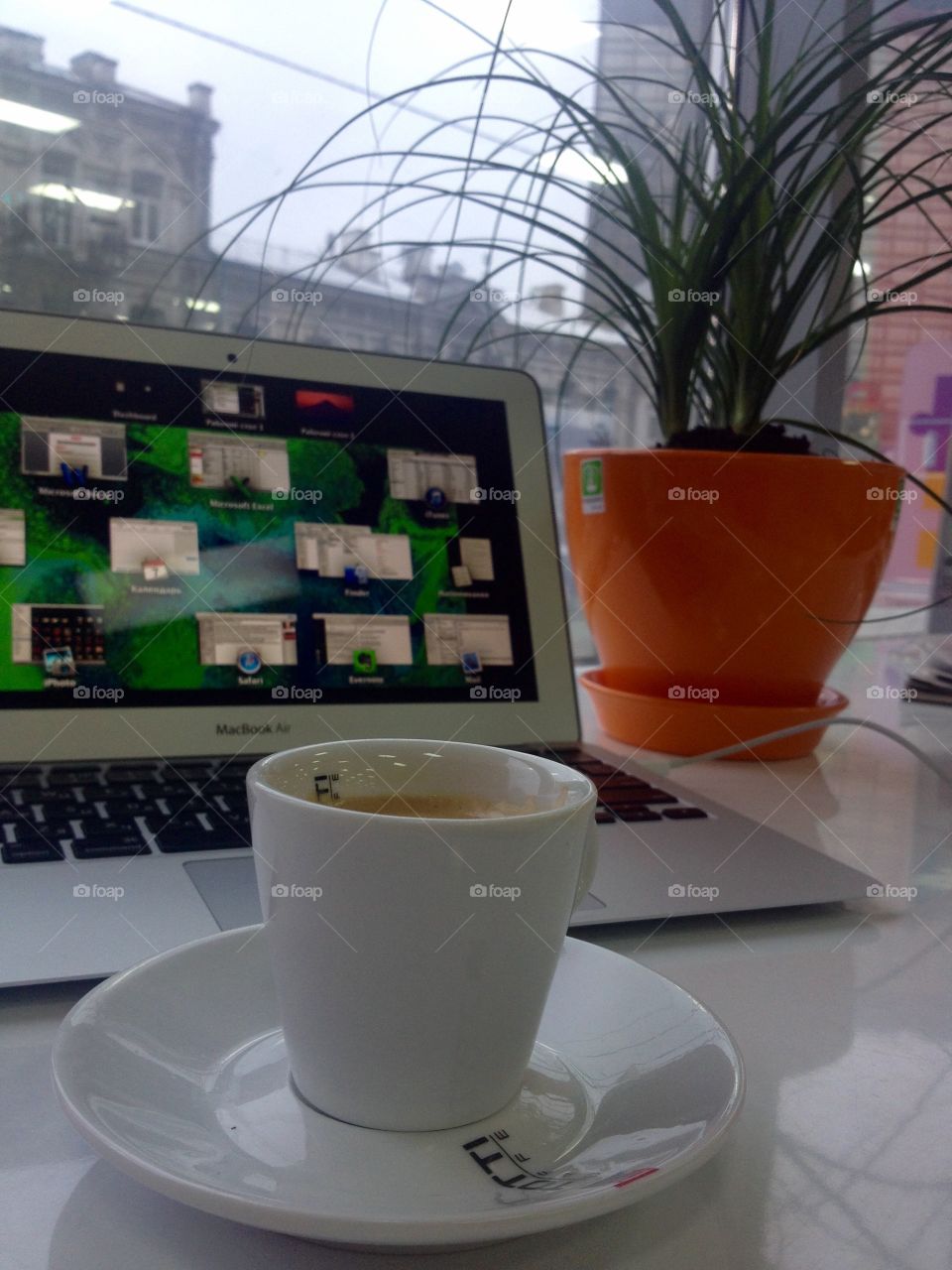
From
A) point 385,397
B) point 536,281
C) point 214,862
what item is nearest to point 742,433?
point 385,397

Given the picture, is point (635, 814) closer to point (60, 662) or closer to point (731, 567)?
point (731, 567)

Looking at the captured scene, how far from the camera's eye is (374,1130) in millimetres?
287

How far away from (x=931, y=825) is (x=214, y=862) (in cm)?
47

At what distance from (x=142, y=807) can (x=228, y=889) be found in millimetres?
115

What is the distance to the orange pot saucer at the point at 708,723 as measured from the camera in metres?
0.80

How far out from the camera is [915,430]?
184 centimetres

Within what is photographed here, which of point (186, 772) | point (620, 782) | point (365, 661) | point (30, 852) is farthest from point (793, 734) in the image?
point (30, 852)

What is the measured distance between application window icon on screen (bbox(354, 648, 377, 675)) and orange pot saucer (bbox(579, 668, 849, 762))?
0.75 feet

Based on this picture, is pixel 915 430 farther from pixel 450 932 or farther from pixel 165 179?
pixel 450 932

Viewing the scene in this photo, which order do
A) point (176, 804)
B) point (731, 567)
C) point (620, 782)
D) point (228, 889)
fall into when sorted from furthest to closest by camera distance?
point (731, 567) → point (620, 782) → point (176, 804) → point (228, 889)

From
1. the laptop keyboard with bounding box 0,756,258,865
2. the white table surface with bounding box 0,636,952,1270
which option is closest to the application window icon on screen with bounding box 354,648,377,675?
the laptop keyboard with bounding box 0,756,258,865

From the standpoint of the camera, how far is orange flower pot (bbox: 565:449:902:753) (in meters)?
0.76

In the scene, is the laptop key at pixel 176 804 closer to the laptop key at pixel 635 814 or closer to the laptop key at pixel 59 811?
the laptop key at pixel 59 811

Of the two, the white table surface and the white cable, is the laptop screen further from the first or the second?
the white table surface
